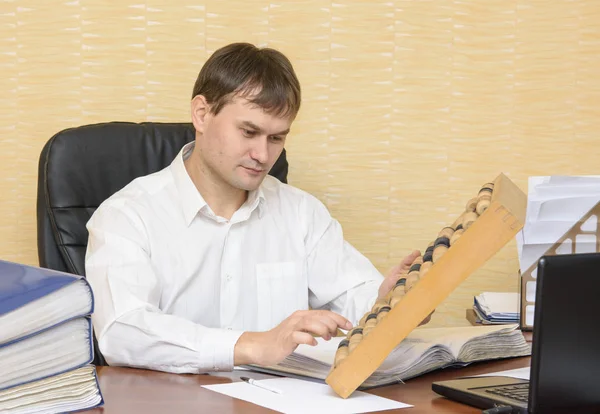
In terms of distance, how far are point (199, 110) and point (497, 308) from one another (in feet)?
2.86

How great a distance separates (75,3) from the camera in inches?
94.3

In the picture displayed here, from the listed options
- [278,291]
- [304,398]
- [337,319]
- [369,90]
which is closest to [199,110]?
[278,291]

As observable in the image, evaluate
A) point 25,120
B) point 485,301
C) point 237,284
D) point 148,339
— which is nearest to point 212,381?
point 148,339

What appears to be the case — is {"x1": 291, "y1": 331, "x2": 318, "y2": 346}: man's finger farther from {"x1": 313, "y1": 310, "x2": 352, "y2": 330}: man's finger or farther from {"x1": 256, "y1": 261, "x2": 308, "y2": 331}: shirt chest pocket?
{"x1": 256, "y1": 261, "x2": 308, "y2": 331}: shirt chest pocket

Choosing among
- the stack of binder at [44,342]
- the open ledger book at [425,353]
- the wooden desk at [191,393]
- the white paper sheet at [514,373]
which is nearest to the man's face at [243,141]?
the open ledger book at [425,353]

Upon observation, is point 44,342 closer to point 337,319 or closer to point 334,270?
point 337,319

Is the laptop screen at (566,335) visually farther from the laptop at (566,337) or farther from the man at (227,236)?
the man at (227,236)

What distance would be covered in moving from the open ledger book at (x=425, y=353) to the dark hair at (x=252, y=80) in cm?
→ 60

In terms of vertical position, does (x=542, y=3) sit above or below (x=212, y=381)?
above

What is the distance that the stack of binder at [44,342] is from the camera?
102 cm

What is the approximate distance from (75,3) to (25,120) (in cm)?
38

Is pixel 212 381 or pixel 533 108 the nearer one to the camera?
pixel 212 381

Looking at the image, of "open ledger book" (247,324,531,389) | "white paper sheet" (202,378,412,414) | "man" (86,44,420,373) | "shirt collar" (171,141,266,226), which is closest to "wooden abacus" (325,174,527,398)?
"white paper sheet" (202,378,412,414)

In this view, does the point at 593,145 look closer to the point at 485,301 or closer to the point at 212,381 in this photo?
the point at 485,301
